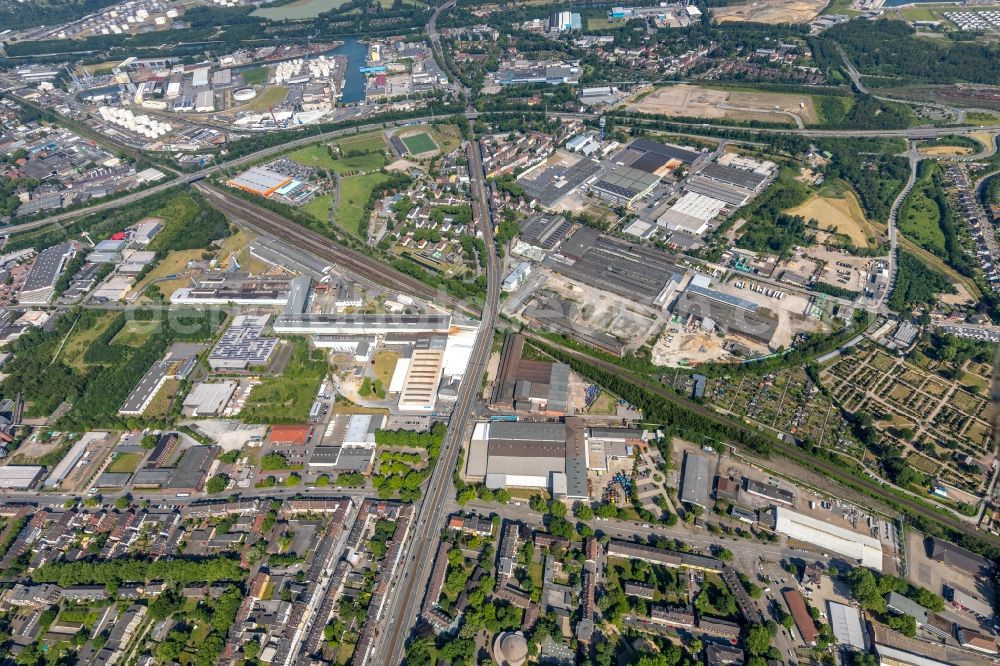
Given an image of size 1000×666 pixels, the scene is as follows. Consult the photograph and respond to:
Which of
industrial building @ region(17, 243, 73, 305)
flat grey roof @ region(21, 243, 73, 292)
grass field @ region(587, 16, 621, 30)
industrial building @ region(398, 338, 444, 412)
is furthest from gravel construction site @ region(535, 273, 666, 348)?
grass field @ region(587, 16, 621, 30)

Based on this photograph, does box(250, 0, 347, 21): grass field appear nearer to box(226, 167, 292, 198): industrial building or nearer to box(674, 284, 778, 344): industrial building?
box(226, 167, 292, 198): industrial building

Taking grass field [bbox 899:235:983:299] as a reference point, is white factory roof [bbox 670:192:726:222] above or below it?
above

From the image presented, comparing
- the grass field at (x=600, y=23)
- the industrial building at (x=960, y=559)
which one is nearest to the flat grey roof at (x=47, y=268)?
the industrial building at (x=960, y=559)

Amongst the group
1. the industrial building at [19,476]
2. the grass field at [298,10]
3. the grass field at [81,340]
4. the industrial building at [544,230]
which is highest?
the grass field at [298,10]

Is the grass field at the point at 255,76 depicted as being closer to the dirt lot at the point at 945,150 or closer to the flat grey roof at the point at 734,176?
the flat grey roof at the point at 734,176

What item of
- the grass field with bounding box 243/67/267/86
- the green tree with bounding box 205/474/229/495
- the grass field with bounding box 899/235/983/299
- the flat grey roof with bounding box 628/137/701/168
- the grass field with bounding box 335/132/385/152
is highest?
the grass field with bounding box 243/67/267/86

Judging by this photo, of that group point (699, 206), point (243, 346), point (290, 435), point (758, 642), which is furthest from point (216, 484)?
point (699, 206)
